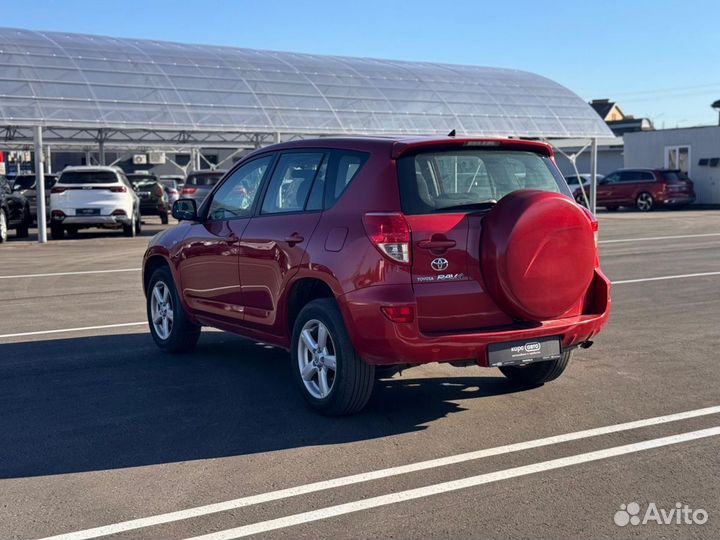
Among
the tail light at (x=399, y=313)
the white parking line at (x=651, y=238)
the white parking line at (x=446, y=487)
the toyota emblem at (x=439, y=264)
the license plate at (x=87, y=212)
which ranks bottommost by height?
the white parking line at (x=446, y=487)

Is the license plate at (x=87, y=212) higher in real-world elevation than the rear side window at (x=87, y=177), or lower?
lower

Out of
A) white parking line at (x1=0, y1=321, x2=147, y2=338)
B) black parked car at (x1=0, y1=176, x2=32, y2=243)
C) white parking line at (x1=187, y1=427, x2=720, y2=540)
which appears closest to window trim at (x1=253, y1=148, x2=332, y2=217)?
white parking line at (x1=187, y1=427, x2=720, y2=540)

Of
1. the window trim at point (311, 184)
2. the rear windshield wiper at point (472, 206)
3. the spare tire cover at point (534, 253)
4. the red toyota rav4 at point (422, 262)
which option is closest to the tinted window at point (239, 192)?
the window trim at point (311, 184)

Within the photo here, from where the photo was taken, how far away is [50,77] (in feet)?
85.6

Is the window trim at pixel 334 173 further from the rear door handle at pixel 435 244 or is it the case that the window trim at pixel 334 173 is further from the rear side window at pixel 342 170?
the rear door handle at pixel 435 244

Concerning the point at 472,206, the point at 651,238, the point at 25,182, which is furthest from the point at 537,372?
the point at 25,182

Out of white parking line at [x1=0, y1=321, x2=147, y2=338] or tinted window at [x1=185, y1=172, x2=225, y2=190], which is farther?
tinted window at [x1=185, y1=172, x2=225, y2=190]

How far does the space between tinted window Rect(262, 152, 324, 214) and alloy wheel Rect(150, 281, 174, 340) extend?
190cm

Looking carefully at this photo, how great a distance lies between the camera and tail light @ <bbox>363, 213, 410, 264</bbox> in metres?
5.76

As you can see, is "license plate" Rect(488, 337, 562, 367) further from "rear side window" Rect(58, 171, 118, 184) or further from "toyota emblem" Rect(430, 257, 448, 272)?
"rear side window" Rect(58, 171, 118, 184)

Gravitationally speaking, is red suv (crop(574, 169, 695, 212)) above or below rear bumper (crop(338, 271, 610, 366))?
above

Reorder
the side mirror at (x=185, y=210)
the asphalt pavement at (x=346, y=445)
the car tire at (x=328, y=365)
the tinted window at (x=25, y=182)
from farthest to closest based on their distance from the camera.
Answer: the tinted window at (x=25, y=182)
the side mirror at (x=185, y=210)
the car tire at (x=328, y=365)
the asphalt pavement at (x=346, y=445)

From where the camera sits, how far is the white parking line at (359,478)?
441 cm

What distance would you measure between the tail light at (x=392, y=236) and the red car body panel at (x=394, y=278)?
36 millimetres
